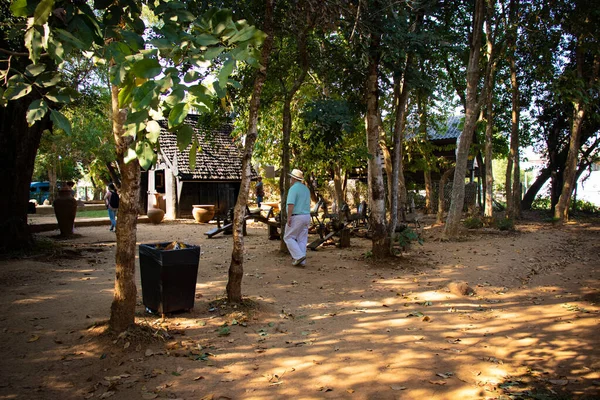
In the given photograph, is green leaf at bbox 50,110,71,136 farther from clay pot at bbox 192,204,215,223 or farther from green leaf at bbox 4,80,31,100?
clay pot at bbox 192,204,215,223

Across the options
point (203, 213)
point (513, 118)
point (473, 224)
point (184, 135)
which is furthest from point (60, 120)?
point (203, 213)

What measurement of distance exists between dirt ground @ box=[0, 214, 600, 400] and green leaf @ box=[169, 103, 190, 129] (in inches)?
93.1

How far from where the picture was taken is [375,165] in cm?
834

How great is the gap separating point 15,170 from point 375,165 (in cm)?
768

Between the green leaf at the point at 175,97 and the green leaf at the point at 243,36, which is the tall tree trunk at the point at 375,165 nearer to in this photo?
the green leaf at the point at 243,36

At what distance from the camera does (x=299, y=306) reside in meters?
5.90

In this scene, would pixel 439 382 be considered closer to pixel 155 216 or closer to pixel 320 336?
pixel 320 336

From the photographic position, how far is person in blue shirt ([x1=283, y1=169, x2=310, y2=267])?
8.36m

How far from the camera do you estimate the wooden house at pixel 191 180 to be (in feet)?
67.8

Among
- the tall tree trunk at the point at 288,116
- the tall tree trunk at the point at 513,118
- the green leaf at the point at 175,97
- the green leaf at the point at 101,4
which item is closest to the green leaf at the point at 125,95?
the green leaf at the point at 175,97

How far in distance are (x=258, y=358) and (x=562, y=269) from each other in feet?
22.5

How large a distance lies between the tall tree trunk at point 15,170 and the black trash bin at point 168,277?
589 cm

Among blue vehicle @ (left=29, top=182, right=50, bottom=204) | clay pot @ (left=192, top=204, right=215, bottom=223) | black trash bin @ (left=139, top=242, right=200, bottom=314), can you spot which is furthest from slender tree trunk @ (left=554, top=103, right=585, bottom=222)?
blue vehicle @ (left=29, top=182, right=50, bottom=204)

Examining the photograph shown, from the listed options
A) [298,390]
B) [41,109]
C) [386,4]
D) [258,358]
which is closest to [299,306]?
[258,358]
